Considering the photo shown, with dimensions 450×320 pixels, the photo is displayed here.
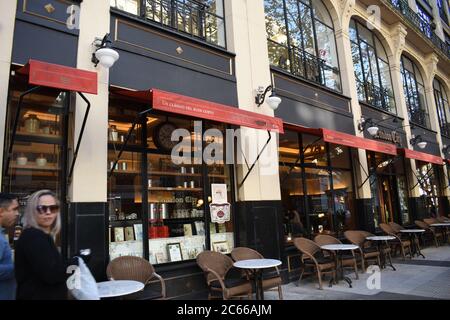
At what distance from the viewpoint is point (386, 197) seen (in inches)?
493

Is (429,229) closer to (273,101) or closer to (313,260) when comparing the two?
(313,260)

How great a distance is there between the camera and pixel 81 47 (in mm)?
5223

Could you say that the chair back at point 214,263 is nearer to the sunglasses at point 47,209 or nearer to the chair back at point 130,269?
the chair back at point 130,269

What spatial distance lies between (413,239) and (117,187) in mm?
8981

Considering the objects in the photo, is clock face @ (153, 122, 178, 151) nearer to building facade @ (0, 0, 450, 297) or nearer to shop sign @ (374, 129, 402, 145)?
building facade @ (0, 0, 450, 297)

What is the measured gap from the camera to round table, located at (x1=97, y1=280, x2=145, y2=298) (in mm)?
3793

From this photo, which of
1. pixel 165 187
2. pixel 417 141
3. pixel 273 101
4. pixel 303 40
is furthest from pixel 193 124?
pixel 417 141

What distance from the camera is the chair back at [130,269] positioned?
192 inches

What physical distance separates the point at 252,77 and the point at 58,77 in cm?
446

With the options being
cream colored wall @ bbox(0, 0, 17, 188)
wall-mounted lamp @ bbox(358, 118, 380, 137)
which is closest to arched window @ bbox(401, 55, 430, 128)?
wall-mounted lamp @ bbox(358, 118, 380, 137)

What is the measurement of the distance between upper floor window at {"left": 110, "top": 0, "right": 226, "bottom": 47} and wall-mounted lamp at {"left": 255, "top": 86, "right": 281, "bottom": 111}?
51.7 inches

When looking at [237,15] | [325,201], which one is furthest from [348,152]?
[237,15]
